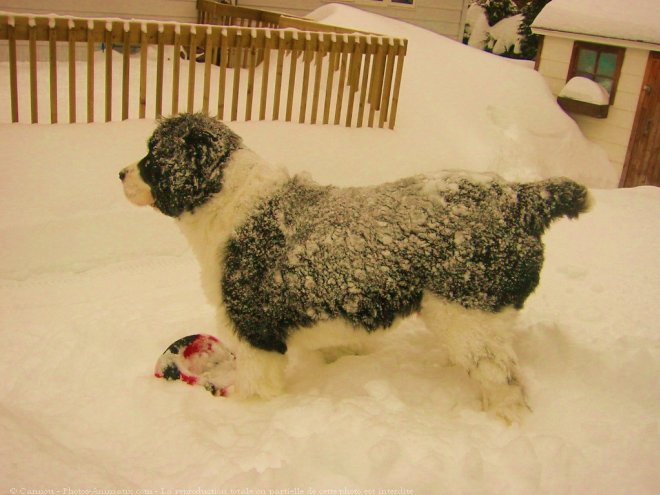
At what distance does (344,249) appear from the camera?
11.3ft

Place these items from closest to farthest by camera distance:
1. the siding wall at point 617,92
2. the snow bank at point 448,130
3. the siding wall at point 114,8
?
the snow bank at point 448,130 → the siding wall at point 617,92 → the siding wall at point 114,8

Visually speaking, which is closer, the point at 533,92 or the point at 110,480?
the point at 110,480

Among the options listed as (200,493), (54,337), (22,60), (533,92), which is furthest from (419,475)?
(22,60)

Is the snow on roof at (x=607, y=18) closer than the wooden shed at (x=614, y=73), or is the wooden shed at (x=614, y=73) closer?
the snow on roof at (x=607, y=18)

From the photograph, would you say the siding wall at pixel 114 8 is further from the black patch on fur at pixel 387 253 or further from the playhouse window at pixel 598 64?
the black patch on fur at pixel 387 253

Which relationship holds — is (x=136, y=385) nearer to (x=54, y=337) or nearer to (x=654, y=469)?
(x=54, y=337)

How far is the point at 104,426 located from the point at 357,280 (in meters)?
1.58

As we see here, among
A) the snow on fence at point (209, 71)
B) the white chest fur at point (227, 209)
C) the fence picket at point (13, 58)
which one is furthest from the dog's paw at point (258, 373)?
the fence picket at point (13, 58)

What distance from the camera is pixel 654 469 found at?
3014 millimetres

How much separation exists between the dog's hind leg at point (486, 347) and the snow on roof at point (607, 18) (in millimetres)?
7855

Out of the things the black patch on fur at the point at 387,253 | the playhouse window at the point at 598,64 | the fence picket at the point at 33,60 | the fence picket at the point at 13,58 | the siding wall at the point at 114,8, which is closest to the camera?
the black patch on fur at the point at 387,253

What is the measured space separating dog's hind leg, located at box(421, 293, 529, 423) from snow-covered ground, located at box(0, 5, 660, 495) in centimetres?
13

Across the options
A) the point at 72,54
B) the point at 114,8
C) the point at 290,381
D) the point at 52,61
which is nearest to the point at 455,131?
the point at 72,54

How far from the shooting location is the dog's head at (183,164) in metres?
3.54
